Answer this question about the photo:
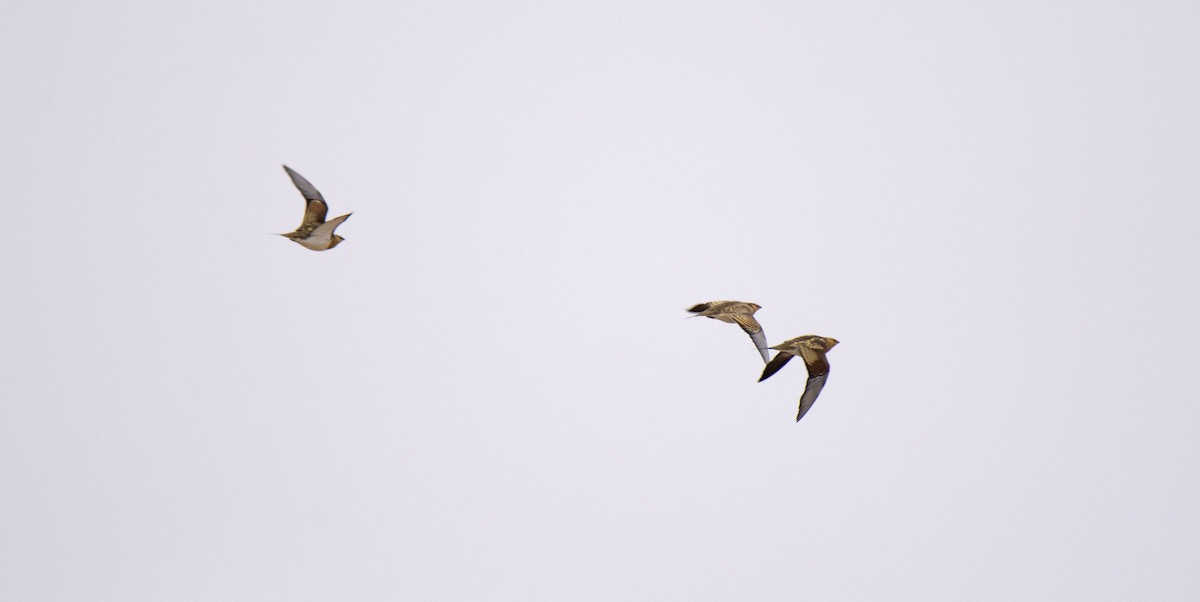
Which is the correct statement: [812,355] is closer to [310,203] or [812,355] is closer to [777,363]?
[777,363]

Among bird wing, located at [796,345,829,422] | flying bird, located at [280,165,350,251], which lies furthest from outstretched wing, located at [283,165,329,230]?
bird wing, located at [796,345,829,422]

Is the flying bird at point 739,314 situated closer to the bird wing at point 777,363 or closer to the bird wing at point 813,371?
the bird wing at point 777,363

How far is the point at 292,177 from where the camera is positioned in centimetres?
4356

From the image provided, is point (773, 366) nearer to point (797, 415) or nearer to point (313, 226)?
point (797, 415)

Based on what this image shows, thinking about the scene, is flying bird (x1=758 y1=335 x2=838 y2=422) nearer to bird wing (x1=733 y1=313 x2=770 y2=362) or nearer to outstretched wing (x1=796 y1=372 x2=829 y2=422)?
outstretched wing (x1=796 y1=372 x2=829 y2=422)

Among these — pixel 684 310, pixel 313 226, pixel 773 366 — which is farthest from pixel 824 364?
pixel 313 226

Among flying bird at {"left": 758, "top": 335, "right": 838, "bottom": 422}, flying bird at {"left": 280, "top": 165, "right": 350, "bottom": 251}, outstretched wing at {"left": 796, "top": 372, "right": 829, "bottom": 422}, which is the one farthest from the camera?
flying bird at {"left": 280, "top": 165, "right": 350, "bottom": 251}

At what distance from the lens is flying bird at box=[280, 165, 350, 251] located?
43.8m

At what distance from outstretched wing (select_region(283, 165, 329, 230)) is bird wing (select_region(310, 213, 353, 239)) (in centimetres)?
21

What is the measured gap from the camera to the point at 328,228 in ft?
146

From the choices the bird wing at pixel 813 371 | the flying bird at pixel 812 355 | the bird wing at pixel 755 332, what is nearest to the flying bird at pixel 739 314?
the bird wing at pixel 755 332

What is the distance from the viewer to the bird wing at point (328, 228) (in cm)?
4400

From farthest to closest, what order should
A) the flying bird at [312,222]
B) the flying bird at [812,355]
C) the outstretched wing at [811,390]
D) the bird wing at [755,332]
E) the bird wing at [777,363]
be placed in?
the flying bird at [312,222], the bird wing at [755,332], the bird wing at [777,363], the flying bird at [812,355], the outstretched wing at [811,390]

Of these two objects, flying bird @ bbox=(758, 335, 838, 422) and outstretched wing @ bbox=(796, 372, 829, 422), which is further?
flying bird @ bbox=(758, 335, 838, 422)
